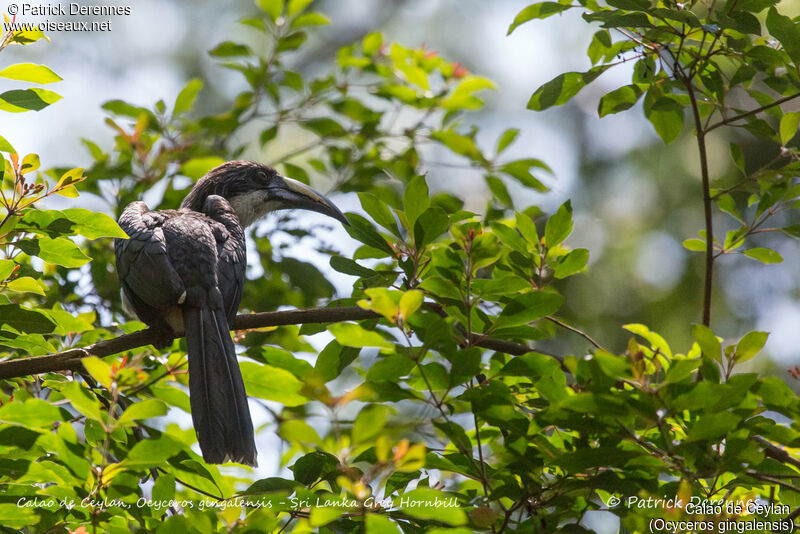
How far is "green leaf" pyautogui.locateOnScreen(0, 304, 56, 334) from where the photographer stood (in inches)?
97.1

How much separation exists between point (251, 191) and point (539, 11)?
218cm

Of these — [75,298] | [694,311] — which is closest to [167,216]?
[75,298]

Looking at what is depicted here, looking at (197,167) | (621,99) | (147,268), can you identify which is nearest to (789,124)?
(621,99)

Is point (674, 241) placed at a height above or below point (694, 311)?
above

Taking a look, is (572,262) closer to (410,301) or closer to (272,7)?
(410,301)

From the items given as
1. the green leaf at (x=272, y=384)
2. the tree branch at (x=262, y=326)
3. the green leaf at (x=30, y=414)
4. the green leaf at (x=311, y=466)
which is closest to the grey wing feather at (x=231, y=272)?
the green leaf at (x=272, y=384)

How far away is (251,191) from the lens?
4.38 m

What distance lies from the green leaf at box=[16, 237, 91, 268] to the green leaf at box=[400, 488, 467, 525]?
4.58 ft

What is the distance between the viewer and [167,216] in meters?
3.55

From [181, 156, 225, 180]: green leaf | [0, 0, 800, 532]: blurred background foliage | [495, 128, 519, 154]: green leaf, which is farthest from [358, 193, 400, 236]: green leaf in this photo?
[181, 156, 225, 180]: green leaf

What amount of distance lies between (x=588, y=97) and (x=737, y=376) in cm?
961

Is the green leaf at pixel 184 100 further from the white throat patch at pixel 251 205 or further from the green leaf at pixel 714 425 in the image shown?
the green leaf at pixel 714 425

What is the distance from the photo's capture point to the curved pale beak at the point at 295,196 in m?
4.28

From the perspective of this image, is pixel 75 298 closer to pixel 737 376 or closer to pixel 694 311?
pixel 737 376
